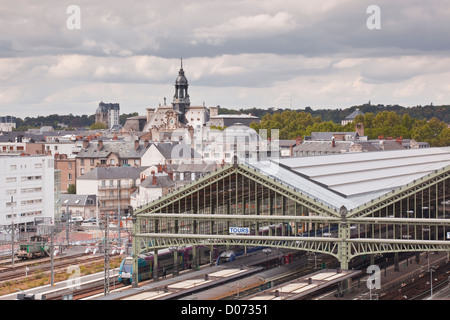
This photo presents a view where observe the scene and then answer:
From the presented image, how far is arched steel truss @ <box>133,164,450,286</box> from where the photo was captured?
123ft

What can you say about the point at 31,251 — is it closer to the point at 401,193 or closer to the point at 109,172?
the point at 109,172

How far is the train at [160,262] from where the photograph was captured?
147 feet

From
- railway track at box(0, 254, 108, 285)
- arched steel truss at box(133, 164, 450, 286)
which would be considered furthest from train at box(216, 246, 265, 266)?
railway track at box(0, 254, 108, 285)

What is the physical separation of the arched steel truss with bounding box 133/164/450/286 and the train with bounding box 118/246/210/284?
2191 millimetres

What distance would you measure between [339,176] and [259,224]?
10.3 m

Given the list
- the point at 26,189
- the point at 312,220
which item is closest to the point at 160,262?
the point at 312,220

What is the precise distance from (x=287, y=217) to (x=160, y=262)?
1192cm

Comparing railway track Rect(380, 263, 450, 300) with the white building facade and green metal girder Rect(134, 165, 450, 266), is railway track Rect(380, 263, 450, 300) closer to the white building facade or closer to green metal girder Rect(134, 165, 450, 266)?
green metal girder Rect(134, 165, 450, 266)

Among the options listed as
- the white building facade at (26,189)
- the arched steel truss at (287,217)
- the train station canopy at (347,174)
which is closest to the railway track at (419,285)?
the arched steel truss at (287,217)

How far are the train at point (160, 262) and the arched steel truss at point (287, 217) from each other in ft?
7.19

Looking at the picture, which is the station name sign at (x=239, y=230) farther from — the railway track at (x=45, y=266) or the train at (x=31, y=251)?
the train at (x=31, y=251)

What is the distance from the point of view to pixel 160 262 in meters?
47.0
